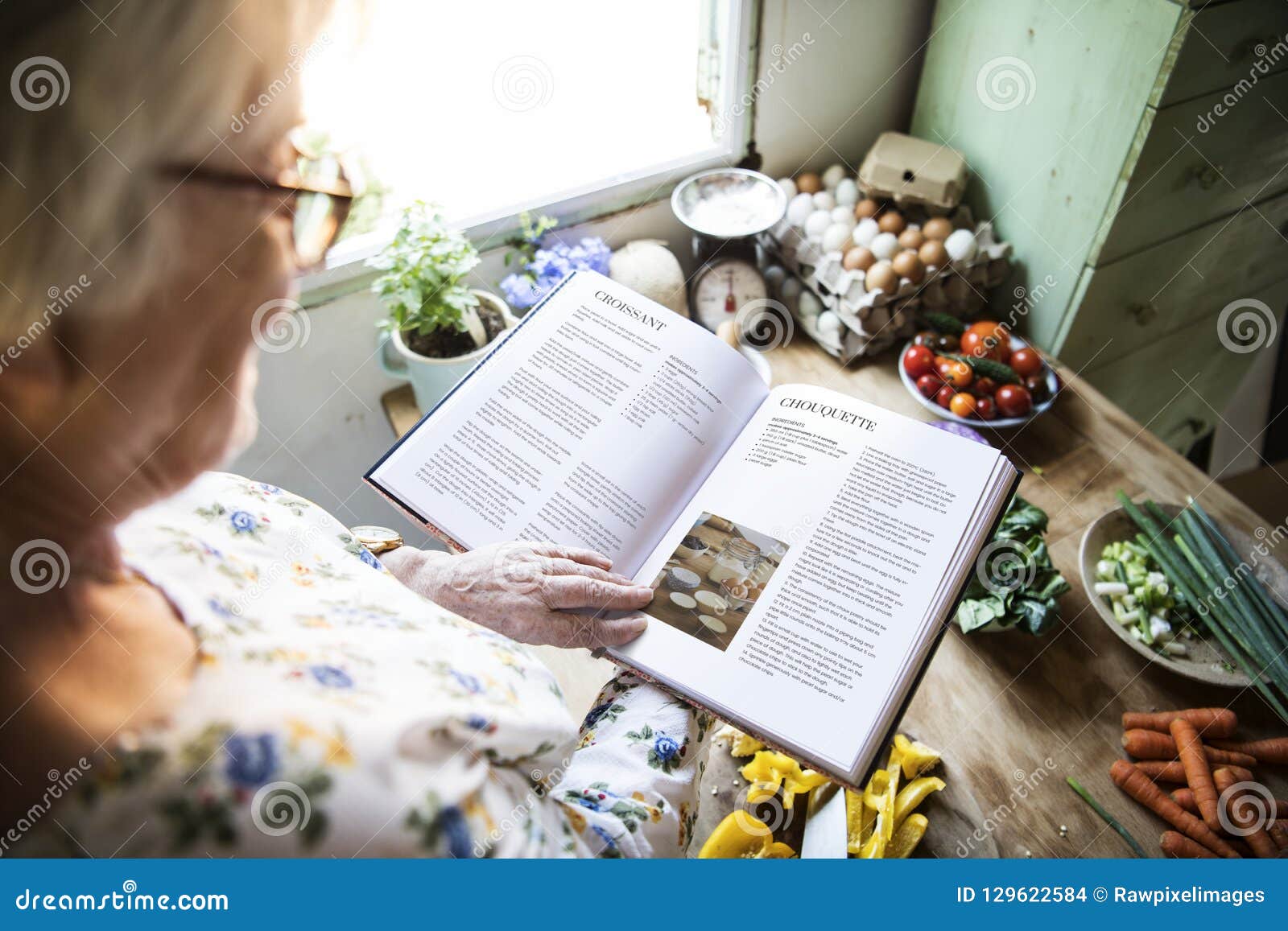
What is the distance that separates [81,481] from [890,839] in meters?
0.79

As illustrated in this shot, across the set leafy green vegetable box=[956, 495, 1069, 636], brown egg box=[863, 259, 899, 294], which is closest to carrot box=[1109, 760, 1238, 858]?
leafy green vegetable box=[956, 495, 1069, 636]

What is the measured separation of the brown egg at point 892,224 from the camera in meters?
1.31

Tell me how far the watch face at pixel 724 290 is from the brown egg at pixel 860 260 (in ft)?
0.50

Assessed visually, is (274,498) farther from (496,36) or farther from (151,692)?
(496,36)

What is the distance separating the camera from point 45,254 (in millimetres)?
406

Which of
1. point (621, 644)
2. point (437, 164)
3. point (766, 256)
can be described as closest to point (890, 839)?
point (621, 644)

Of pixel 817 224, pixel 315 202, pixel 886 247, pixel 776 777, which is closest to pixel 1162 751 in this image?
pixel 776 777

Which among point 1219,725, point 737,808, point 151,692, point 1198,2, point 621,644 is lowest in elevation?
point 737,808

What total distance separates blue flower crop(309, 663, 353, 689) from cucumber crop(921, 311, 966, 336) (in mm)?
1103

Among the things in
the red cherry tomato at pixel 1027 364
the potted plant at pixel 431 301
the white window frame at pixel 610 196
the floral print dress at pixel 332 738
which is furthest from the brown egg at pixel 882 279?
the floral print dress at pixel 332 738

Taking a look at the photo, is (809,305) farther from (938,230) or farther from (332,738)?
(332,738)

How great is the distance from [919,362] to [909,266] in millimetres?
161

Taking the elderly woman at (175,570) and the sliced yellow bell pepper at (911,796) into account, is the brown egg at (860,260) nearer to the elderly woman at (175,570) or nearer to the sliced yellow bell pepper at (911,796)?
the sliced yellow bell pepper at (911,796)

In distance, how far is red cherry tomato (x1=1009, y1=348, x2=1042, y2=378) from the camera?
48.4 inches
